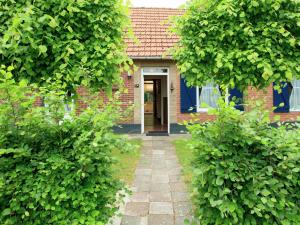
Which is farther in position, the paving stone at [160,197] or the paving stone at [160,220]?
the paving stone at [160,197]

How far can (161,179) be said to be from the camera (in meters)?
5.20

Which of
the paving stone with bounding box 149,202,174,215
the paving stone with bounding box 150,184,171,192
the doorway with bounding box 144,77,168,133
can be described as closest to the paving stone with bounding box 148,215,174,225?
the paving stone with bounding box 149,202,174,215

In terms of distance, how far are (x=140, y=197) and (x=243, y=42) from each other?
2855mm

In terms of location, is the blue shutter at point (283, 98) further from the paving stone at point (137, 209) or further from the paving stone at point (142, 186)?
the paving stone at point (137, 209)

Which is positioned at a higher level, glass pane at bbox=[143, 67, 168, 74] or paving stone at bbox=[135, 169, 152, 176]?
glass pane at bbox=[143, 67, 168, 74]

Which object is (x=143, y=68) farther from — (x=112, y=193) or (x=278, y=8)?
(x=112, y=193)

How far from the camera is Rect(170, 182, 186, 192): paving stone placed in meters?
4.54

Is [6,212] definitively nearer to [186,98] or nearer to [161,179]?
[161,179]

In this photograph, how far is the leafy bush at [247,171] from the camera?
2152 millimetres

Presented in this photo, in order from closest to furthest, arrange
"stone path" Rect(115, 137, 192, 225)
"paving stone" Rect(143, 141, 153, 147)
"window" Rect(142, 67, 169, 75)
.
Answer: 1. "stone path" Rect(115, 137, 192, 225)
2. "paving stone" Rect(143, 141, 153, 147)
3. "window" Rect(142, 67, 169, 75)

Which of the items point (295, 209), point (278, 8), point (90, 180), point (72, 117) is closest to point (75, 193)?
point (90, 180)

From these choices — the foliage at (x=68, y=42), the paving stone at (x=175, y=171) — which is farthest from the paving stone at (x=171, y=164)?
the foliage at (x=68, y=42)

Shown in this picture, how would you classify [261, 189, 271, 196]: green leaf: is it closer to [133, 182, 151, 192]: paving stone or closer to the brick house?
[133, 182, 151, 192]: paving stone

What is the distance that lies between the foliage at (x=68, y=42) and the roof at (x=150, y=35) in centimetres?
545
